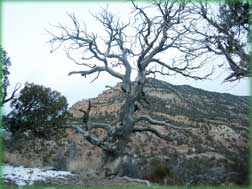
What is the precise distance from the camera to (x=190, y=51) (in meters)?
15.8

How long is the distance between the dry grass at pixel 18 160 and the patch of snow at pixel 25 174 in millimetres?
859

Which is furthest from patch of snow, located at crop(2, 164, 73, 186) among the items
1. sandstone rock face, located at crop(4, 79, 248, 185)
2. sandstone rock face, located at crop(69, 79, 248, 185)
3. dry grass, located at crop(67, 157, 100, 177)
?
sandstone rock face, located at crop(69, 79, 248, 185)

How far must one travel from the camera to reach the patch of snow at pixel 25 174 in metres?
10.9

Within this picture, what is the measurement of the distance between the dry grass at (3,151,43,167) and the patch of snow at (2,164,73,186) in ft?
2.82

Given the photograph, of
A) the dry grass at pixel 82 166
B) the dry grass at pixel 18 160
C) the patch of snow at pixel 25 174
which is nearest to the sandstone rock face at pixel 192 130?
the dry grass at pixel 82 166

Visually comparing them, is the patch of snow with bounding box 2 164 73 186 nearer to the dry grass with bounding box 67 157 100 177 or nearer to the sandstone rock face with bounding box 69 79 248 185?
the dry grass with bounding box 67 157 100 177

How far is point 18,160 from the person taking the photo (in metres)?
14.8

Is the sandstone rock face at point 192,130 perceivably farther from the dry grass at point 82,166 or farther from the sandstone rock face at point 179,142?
the dry grass at point 82,166

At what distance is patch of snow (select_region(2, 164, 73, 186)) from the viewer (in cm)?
1093

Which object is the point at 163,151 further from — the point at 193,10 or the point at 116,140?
the point at 193,10

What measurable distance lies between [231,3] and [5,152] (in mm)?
8446

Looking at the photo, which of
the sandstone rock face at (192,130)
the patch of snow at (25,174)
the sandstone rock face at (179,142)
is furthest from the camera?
the sandstone rock face at (192,130)

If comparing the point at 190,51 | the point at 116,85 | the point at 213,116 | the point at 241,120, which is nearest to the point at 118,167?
the point at 116,85

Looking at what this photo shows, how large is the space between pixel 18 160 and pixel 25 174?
9.43ft
